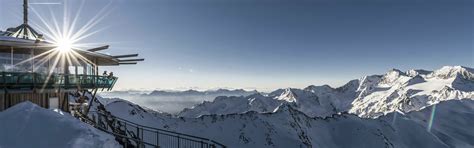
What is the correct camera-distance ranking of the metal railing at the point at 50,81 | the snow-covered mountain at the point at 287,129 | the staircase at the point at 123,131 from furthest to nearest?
the snow-covered mountain at the point at 287,129 → the staircase at the point at 123,131 → the metal railing at the point at 50,81

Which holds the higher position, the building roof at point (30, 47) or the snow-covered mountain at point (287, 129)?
the building roof at point (30, 47)

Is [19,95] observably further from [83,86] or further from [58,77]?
[83,86]

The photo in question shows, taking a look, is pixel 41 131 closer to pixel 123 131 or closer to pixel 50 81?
pixel 50 81

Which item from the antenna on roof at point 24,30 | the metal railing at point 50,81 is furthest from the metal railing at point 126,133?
the antenna on roof at point 24,30

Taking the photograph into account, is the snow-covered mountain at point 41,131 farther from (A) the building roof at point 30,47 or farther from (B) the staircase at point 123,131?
(A) the building roof at point 30,47

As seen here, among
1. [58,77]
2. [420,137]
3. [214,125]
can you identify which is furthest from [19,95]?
[420,137]

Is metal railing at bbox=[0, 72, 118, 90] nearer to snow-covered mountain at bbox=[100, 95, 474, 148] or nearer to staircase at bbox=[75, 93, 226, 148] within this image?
staircase at bbox=[75, 93, 226, 148]

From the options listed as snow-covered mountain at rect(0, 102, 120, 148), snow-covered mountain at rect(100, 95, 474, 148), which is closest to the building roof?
snow-covered mountain at rect(0, 102, 120, 148)

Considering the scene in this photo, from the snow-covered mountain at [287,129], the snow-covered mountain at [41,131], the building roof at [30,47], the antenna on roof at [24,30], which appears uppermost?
the antenna on roof at [24,30]
